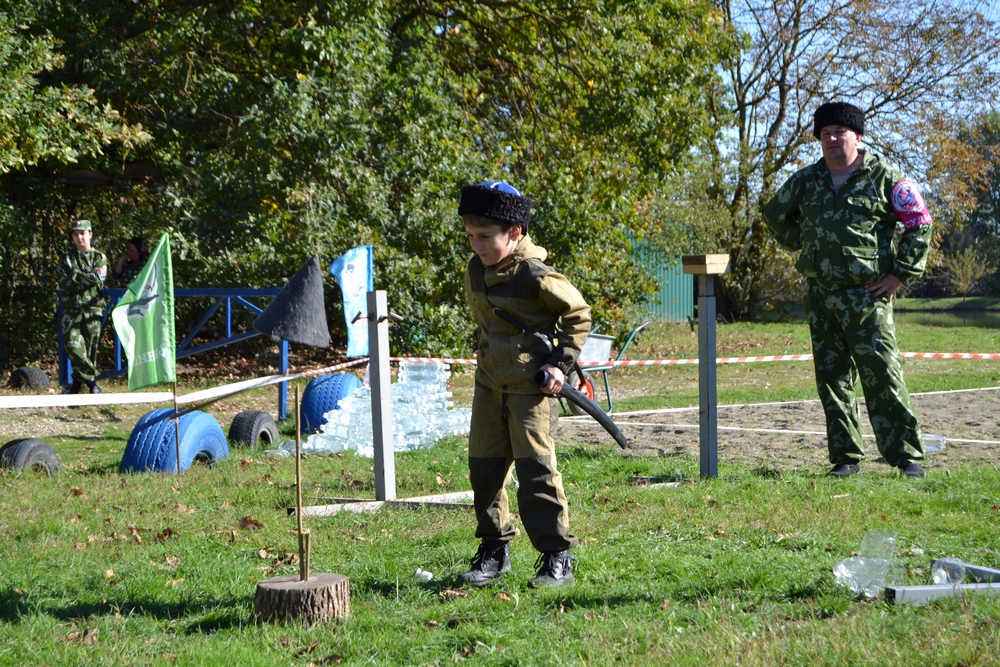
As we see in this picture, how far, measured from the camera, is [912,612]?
12.1 ft

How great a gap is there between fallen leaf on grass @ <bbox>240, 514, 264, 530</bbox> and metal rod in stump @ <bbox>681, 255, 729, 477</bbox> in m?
2.76

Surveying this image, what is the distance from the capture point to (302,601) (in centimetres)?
388

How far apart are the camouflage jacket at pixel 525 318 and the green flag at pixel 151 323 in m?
3.46

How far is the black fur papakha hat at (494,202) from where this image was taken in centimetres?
434

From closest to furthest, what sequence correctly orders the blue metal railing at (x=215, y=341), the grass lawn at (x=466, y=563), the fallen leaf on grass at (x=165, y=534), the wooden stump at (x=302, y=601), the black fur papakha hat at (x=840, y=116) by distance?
the grass lawn at (x=466, y=563) < the wooden stump at (x=302, y=601) < the fallen leaf on grass at (x=165, y=534) < the black fur papakha hat at (x=840, y=116) < the blue metal railing at (x=215, y=341)

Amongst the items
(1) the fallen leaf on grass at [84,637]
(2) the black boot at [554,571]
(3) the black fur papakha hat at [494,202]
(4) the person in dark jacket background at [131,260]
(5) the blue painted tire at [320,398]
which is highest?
(4) the person in dark jacket background at [131,260]

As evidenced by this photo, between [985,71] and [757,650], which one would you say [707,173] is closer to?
[985,71]

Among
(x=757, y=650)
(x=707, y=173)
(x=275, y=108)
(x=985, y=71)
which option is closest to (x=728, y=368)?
(x=275, y=108)

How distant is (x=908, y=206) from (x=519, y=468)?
337 centimetres

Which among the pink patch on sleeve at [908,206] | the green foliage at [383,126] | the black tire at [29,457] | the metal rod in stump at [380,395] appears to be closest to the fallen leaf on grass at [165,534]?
the metal rod in stump at [380,395]

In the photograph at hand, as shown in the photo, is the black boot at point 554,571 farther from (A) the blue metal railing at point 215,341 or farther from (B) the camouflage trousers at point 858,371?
(A) the blue metal railing at point 215,341

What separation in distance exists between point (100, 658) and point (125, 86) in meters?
11.8

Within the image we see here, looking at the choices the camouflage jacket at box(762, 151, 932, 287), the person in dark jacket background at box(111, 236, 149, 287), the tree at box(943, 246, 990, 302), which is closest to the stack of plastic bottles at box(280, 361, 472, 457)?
the camouflage jacket at box(762, 151, 932, 287)

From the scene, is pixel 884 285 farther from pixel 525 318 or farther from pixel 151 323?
pixel 151 323
